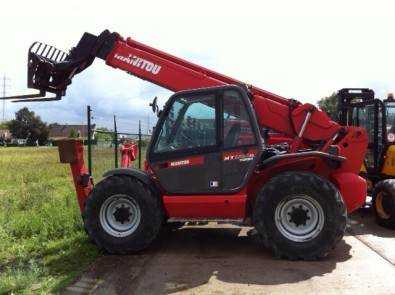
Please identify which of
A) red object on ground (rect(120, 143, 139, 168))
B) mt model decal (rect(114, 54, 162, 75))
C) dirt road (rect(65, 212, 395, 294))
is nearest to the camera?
dirt road (rect(65, 212, 395, 294))

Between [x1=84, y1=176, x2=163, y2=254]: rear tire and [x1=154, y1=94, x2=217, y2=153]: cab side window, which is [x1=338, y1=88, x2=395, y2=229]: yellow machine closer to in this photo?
[x1=154, y1=94, x2=217, y2=153]: cab side window

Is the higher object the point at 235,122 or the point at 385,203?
the point at 235,122

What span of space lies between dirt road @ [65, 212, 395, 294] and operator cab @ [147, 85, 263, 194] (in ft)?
3.26

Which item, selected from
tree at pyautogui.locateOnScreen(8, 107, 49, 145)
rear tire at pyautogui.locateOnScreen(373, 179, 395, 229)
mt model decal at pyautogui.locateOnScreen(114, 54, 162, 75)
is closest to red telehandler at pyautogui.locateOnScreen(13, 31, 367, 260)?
mt model decal at pyautogui.locateOnScreen(114, 54, 162, 75)

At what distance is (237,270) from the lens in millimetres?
7730

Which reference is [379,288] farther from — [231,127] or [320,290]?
[231,127]

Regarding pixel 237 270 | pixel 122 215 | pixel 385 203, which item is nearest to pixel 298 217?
pixel 237 270

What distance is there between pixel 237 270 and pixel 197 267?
558 mm

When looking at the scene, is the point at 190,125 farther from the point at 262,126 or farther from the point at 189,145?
the point at 262,126

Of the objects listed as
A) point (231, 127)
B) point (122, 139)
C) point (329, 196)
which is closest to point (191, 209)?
point (231, 127)

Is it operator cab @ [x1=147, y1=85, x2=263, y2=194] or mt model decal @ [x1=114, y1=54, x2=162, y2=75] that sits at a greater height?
mt model decal @ [x1=114, y1=54, x2=162, y2=75]

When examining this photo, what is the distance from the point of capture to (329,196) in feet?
27.1

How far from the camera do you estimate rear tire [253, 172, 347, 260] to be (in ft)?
27.0

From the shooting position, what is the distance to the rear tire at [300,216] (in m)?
8.23
